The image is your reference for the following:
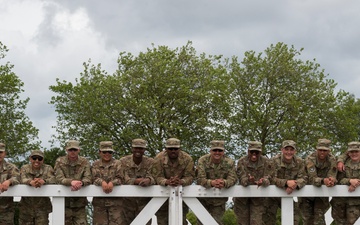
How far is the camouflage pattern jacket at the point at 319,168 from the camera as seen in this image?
1328 cm

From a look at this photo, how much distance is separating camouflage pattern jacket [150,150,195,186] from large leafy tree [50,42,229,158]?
95.1 ft

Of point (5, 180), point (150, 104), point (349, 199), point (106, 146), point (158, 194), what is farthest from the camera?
point (150, 104)

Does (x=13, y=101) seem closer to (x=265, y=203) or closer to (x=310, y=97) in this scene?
(x=310, y=97)

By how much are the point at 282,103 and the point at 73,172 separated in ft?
111

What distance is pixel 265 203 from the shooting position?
13.6 m

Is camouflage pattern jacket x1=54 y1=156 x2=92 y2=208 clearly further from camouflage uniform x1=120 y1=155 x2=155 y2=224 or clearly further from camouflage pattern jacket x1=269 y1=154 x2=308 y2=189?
camouflage pattern jacket x1=269 y1=154 x2=308 y2=189

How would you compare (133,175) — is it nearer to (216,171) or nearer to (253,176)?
(216,171)

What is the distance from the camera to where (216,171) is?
1314 cm

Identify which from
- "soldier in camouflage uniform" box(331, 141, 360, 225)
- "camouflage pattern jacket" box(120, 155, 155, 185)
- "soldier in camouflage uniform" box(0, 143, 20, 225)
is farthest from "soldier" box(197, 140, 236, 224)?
"soldier in camouflage uniform" box(0, 143, 20, 225)

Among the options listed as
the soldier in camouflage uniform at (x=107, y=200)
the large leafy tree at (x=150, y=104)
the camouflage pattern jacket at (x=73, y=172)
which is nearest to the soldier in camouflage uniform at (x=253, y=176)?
the soldier in camouflage uniform at (x=107, y=200)

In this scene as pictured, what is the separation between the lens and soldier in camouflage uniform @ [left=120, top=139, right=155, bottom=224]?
43.3ft

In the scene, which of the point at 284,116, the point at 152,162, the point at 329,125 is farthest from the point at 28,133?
the point at 152,162

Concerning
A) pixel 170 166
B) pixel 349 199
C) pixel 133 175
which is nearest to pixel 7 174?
pixel 133 175

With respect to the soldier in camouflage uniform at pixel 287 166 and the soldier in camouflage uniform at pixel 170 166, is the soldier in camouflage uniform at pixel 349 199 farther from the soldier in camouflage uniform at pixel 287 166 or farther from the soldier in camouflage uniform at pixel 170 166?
the soldier in camouflage uniform at pixel 170 166
